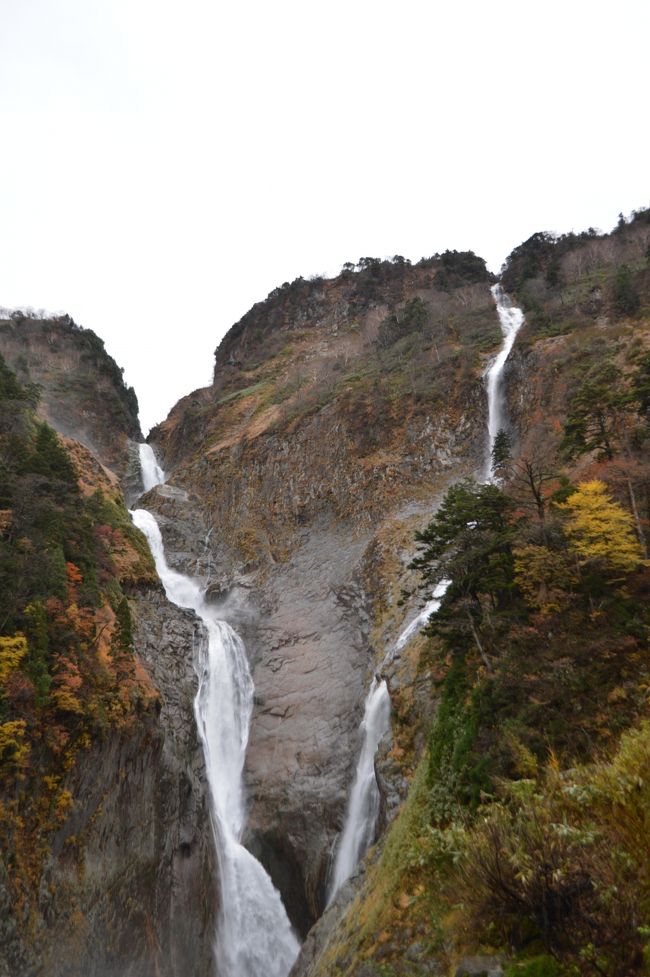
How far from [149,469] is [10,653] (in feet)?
150

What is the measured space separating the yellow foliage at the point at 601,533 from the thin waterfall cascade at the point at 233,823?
16.8 meters

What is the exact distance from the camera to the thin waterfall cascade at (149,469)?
54.2 m

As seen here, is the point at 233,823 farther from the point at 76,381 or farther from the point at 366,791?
the point at 76,381

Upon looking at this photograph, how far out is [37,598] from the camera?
14789 millimetres

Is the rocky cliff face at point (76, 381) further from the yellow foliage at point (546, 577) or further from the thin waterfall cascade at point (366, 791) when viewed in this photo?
the yellow foliage at point (546, 577)

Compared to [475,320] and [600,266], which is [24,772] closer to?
[475,320]

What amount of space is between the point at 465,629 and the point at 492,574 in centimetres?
158

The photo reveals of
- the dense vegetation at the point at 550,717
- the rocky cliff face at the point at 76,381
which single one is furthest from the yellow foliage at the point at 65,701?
the rocky cliff face at the point at 76,381

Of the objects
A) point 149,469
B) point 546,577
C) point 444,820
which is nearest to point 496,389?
point 546,577

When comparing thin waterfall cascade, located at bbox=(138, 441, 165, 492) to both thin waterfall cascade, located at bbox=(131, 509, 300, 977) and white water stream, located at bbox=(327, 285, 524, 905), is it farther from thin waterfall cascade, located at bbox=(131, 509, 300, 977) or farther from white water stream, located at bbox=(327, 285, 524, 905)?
white water stream, located at bbox=(327, 285, 524, 905)

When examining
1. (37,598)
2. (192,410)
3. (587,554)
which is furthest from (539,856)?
(192,410)

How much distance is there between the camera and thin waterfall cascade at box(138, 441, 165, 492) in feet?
178

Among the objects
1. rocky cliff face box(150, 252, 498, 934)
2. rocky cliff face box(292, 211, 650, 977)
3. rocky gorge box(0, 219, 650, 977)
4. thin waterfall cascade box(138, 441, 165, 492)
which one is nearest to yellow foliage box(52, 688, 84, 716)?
rocky gorge box(0, 219, 650, 977)

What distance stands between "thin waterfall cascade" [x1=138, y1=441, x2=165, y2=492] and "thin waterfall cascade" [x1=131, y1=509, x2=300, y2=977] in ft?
90.4
